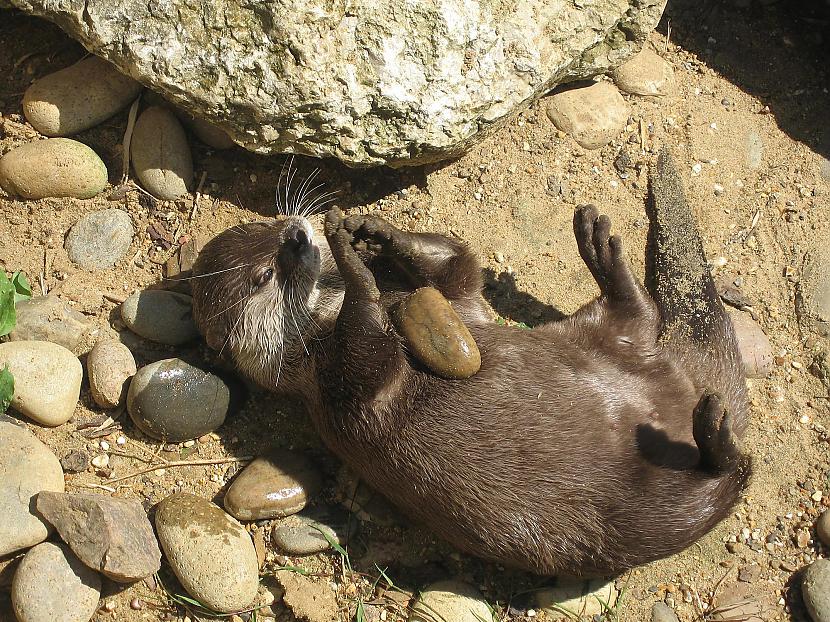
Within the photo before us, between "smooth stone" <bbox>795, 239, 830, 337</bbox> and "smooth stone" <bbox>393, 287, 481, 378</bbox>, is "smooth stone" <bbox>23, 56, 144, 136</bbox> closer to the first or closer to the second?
"smooth stone" <bbox>393, 287, 481, 378</bbox>

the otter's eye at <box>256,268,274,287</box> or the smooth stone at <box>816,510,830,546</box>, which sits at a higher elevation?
the smooth stone at <box>816,510,830,546</box>

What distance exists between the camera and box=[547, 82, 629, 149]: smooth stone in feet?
11.9

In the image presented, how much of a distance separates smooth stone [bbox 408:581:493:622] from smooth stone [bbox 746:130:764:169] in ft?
7.31

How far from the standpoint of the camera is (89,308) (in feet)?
11.1

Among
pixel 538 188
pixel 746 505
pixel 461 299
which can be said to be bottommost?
pixel 746 505

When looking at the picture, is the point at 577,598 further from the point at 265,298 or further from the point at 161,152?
the point at 161,152

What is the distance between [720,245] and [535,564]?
1683mm

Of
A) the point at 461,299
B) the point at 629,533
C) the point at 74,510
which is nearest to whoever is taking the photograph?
the point at 629,533

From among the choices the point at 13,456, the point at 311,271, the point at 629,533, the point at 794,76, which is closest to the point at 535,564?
the point at 629,533

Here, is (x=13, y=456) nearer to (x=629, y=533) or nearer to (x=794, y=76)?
(x=629, y=533)

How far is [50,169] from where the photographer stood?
3.30 m

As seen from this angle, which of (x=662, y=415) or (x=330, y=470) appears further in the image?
(x=330, y=470)

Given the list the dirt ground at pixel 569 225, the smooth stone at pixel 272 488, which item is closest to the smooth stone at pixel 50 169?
the dirt ground at pixel 569 225

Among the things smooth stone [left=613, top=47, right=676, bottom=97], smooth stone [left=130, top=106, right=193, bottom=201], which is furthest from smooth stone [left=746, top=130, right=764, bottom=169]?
smooth stone [left=130, top=106, right=193, bottom=201]
